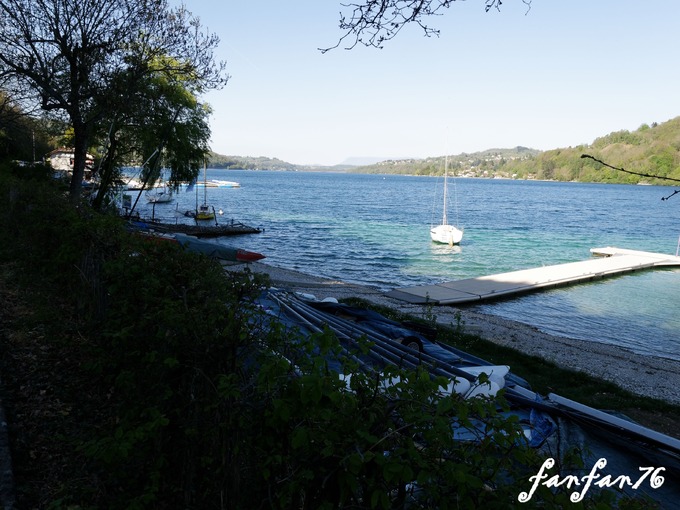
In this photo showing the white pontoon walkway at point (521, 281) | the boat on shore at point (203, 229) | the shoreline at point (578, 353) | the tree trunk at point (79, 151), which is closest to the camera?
the shoreline at point (578, 353)

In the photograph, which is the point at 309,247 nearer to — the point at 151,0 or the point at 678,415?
the point at 151,0

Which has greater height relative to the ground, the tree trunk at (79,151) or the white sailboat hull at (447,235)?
the tree trunk at (79,151)

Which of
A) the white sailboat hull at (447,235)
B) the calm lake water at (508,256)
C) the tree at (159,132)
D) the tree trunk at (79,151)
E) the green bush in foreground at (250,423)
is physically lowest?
the calm lake water at (508,256)

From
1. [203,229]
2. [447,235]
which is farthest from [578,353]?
[203,229]

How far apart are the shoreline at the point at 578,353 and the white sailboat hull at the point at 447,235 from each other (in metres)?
23.3

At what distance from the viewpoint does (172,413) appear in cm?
356

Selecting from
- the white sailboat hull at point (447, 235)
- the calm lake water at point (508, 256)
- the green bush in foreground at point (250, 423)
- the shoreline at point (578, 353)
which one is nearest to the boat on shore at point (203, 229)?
the calm lake water at point (508, 256)

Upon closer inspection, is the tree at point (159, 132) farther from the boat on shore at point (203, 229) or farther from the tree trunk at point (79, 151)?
the boat on shore at point (203, 229)

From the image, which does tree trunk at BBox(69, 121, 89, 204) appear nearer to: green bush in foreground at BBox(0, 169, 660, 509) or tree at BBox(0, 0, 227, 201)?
tree at BBox(0, 0, 227, 201)

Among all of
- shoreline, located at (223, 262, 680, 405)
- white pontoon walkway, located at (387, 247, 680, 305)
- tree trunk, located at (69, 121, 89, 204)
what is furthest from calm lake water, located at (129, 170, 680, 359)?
tree trunk, located at (69, 121, 89, 204)

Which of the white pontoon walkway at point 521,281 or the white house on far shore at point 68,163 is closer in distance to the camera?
the white pontoon walkway at point 521,281

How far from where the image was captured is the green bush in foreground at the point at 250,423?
7.10 feet

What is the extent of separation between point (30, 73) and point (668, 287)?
110 feet

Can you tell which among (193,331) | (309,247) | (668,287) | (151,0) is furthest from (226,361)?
(309,247)
